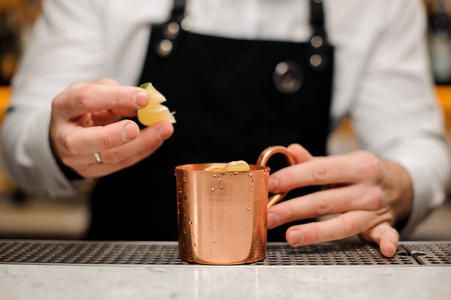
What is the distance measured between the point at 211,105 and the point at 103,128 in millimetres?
491

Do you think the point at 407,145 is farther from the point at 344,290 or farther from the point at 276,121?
the point at 344,290

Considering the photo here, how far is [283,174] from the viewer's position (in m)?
0.73

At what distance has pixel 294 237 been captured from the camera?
70 cm

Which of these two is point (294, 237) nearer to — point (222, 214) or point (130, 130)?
point (222, 214)

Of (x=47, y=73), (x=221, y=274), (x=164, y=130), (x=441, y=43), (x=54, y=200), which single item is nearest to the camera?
(x=221, y=274)

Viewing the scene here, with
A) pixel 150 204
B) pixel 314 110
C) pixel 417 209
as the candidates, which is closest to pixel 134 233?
pixel 150 204

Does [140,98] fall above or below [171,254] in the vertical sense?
above

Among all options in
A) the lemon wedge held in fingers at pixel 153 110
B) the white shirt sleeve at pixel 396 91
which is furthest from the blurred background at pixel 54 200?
the lemon wedge held in fingers at pixel 153 110

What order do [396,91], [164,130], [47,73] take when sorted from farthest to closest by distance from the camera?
[396,91], [47,73], [164,130]

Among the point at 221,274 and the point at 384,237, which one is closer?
the point at 221,274

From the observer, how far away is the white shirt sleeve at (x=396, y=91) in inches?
47.4

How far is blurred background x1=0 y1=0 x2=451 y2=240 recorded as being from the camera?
195cm

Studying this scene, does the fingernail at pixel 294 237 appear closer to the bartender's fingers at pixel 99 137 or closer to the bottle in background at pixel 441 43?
the bartender's fingers at pixel 99 137

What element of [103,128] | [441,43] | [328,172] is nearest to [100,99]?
[103,128]
